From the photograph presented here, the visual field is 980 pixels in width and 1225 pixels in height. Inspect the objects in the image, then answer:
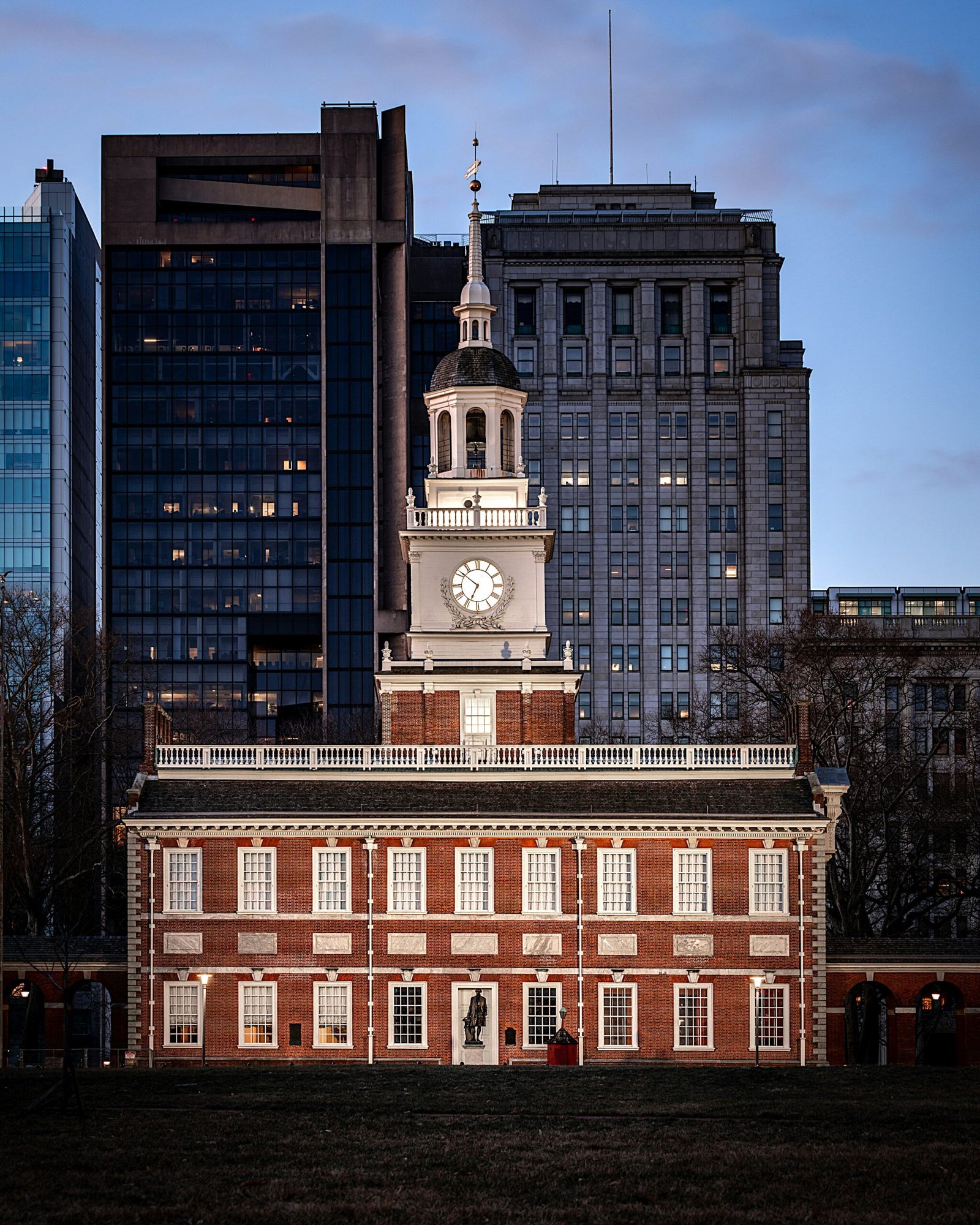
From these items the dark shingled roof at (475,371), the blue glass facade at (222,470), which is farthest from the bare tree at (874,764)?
the blue glass facade at (222,470)

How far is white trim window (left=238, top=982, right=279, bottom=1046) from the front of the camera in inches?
2349

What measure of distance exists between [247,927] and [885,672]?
38114 mm

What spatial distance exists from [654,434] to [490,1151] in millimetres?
140259

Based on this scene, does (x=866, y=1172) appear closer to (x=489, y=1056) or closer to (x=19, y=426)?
(x=489, y=1056)

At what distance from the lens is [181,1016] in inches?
2354

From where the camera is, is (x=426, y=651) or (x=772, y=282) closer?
(x=426, y=651)

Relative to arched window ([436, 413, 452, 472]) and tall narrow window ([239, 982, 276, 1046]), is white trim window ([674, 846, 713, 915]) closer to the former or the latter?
tall narrow window ([239, 982, 276, 1046])

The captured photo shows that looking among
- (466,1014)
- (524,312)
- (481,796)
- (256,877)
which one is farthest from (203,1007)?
(524,312)

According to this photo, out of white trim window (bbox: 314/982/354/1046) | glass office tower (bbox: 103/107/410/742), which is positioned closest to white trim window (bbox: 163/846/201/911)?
white trim window (bbox: 314/982/354/1046)

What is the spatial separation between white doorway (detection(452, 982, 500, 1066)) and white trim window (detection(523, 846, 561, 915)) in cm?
286

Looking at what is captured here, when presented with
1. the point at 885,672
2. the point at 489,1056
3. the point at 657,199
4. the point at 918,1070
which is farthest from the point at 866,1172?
the point at 657,199

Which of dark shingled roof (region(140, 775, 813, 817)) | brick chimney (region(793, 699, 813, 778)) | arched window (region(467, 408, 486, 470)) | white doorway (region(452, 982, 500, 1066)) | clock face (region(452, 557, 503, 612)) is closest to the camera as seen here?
white doorway (region(452, 982, 500, 1066))

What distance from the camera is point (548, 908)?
6041 cm

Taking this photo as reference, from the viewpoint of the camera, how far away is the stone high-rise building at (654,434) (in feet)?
555
